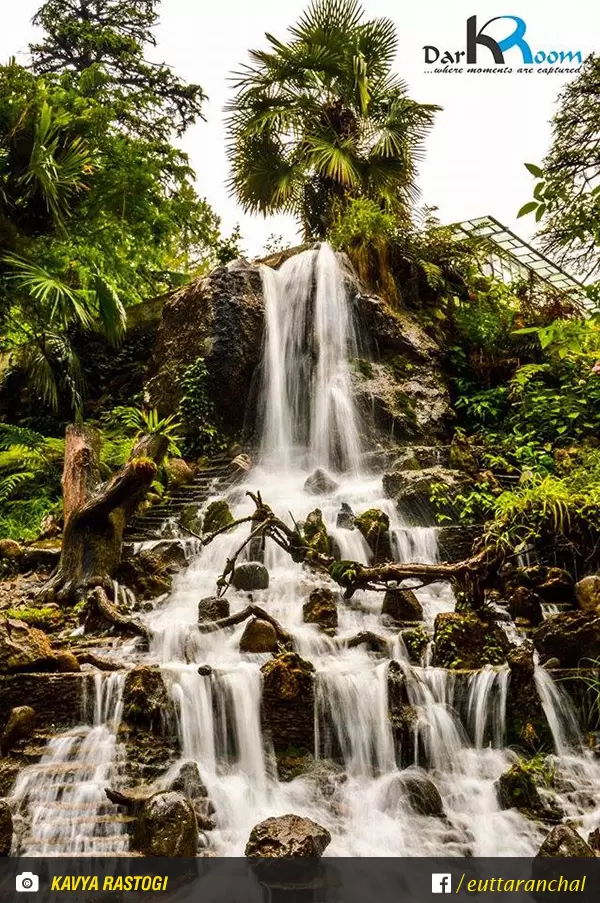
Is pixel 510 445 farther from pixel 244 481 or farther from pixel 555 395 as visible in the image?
pixel 244 481

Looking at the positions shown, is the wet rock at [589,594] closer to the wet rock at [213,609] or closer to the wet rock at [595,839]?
the wet rock at [595,839]

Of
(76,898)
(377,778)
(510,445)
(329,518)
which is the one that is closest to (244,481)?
(329,518)

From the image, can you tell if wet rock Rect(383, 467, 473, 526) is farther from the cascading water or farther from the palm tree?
the palm tree

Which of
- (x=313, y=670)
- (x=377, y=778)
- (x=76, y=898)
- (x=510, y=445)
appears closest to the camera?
(x=76, y=898)

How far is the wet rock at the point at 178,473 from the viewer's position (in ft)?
30.9

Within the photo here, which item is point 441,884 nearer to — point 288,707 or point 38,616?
point 288,707

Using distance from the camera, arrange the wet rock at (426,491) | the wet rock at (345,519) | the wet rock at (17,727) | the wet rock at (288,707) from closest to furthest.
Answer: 1. the wet rock at (17,727)
2. the wet rock at (288,707)
3. the wet rock at (345,519)
4. the wet rock at (426,491)

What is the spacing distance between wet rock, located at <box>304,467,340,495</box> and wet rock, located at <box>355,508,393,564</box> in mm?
1788

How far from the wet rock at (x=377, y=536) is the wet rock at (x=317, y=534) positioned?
1.41ft

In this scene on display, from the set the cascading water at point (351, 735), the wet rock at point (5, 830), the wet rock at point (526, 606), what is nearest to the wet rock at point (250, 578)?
the cascading water at point (351, 735)

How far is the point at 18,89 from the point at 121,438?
16.5ft

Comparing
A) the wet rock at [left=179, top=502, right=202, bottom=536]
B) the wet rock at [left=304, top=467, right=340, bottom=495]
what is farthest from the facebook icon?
the wet rock at [left=304, top=467, right=340, bottom=495]

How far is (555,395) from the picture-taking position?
9.74m

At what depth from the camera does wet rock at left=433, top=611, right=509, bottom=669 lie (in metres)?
4.75
